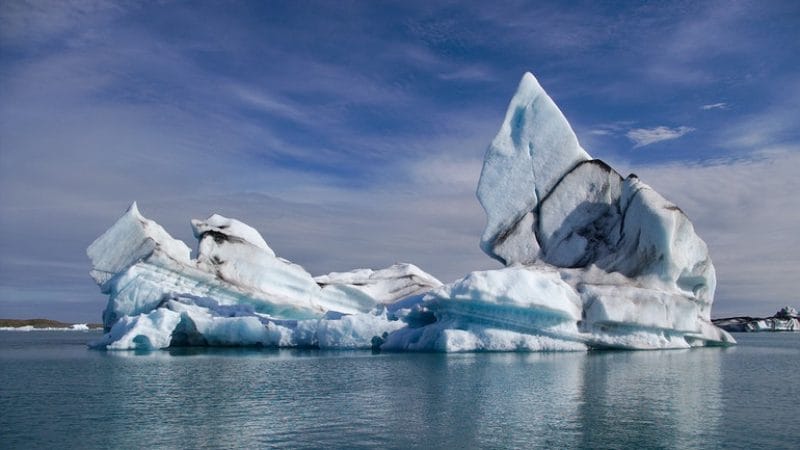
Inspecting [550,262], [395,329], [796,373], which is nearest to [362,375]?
[395,329]

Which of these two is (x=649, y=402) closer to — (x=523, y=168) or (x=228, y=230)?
(x=523, y=168)

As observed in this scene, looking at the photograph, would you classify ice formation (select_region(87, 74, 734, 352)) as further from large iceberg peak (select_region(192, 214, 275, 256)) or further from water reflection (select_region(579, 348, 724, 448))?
water reflection (select_region(579, 348, 724, 448))

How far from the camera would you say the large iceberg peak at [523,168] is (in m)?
21.5

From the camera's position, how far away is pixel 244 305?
22938mm

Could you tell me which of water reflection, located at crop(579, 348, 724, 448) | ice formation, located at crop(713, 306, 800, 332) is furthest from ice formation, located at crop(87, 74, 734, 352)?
ice formation, located at crop(713, 306, 800, 332)

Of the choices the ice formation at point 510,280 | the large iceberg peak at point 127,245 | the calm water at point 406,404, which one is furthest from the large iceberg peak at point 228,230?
the calm water at point 406,404

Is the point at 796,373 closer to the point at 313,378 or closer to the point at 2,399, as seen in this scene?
the point at 313,378

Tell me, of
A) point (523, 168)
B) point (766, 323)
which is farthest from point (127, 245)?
point (766, 323)

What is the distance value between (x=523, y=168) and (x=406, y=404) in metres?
13.7

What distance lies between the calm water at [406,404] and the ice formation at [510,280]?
2033mm

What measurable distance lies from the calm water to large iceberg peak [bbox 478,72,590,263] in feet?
22.7

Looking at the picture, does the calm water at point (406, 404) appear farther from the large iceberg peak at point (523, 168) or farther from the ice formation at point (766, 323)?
the ice formation at point (766, 323)

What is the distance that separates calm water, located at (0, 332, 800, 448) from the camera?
707 cm

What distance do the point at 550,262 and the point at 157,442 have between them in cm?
1544
